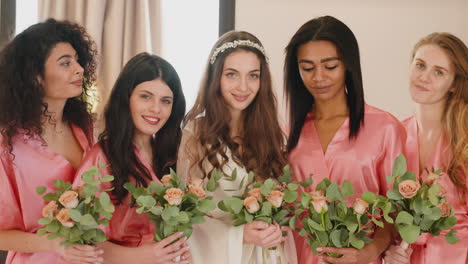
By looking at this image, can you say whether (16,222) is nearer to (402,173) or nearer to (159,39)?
(402,173)

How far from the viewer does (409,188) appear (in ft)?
6.82

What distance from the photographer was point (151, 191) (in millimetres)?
2125

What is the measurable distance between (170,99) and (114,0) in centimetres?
193

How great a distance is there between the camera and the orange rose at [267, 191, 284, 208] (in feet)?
7.06

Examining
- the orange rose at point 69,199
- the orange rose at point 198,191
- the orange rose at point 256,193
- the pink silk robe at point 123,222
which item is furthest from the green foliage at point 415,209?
the orange rose at point 69,199

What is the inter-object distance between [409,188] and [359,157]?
1.76ft

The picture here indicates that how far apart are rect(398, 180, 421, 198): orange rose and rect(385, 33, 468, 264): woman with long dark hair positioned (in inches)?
21.7

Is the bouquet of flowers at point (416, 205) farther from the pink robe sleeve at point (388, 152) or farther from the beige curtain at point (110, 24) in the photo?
the beige curtain at point (110, 24)

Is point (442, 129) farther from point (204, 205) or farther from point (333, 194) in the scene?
point (204, 205)

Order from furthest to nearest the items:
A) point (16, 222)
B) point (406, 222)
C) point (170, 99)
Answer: point (170, 99) < point (16, 222) < point (406, 222)

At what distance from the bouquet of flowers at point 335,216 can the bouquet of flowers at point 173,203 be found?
1.30 ft

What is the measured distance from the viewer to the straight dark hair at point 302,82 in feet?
8.88

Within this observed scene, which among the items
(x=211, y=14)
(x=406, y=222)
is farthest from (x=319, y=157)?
(x=211, y=14)

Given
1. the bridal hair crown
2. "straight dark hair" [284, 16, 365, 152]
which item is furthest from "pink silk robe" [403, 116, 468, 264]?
the bridal hair crown
